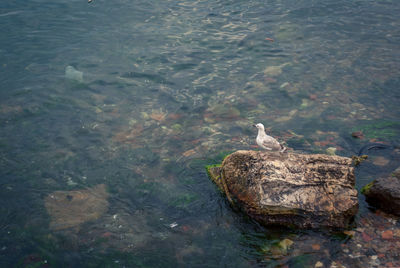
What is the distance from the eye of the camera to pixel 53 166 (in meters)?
9.24

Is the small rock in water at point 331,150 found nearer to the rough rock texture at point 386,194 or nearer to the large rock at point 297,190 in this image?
the rough rock texture at point 386,194

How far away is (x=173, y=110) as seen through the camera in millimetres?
11750

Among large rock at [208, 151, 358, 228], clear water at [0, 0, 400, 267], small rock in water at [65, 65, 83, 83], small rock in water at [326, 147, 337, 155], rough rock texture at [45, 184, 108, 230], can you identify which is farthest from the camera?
small rock in water at [65, 65, 83, 83]

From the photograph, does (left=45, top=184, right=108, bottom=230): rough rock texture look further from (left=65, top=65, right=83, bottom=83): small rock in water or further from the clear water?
(left=65, top=65, right=83, bottom=83): small rock in water

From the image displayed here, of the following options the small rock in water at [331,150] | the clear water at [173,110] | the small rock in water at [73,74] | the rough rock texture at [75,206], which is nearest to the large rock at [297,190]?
the clear water at [173,110]

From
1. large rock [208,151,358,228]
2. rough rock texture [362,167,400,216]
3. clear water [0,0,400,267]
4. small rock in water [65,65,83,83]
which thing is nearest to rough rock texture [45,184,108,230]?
clear water [0,0,400,267]

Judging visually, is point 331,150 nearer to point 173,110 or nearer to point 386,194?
point 386,194

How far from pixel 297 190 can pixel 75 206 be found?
15.9 feet

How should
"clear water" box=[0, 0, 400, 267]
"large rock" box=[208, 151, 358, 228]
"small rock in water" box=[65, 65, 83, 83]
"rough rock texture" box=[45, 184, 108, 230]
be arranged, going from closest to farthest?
"large rock" box=[208, 151, 358, 228]
"clear water" box=[0, 0, 400, 267]
"rough rock texture" box=[45, 184, 108, 230]
"small rock in water" box=[65, 65, 83, 83]

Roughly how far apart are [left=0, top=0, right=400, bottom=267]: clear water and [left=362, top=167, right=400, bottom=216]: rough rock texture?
0.40 meters

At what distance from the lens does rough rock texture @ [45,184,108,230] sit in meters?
7.52

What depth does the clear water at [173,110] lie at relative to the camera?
6.99 metres

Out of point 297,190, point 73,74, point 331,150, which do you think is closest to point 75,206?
point 297,190

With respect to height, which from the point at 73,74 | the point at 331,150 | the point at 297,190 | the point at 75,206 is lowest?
the point at 75,206
